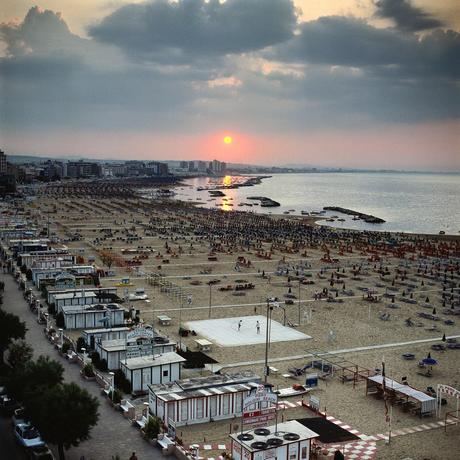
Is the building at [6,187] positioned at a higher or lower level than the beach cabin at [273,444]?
higher

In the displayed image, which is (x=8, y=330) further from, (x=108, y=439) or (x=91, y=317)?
Answer: (x=91, y=317)

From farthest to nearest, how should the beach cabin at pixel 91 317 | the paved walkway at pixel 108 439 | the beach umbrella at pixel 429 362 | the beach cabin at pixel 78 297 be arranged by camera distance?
the beach cabin at pixel 78 297 → the beach cabin at pixel 91 317 → the beach umbrella at pixel 429 362 → the paved walkway at pixel 108 439

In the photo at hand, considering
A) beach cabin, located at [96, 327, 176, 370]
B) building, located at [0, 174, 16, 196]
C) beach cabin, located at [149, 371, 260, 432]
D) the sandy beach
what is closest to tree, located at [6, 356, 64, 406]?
beach cabin, located at [149, 371, 260, 432]

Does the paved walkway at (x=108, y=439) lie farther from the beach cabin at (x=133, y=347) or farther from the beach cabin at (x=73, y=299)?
the beach cabin at (x=73, y=299)

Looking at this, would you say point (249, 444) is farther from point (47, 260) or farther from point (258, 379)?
point (47, 260)

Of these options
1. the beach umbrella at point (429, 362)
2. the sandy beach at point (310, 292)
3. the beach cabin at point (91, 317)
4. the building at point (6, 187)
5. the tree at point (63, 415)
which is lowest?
the sandy beach at point (310, 292)

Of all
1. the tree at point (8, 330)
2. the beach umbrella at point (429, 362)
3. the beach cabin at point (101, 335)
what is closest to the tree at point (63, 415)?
the tree at point (8, 330)

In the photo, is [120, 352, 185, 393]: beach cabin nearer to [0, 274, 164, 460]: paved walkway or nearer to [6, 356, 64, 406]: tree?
[0, 274, 164, 460]: paved walkway
